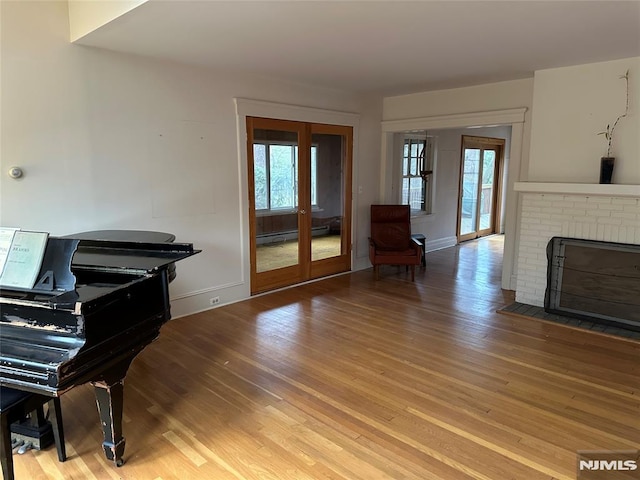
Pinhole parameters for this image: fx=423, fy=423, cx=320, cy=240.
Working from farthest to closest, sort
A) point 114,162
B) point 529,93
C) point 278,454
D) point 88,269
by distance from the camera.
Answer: point 529,93
point 114,162
point 88,269
point 278,454

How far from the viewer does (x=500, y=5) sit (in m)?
2.65

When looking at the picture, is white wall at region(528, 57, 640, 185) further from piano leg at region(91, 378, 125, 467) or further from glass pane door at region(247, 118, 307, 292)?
piano leg at region(91, 378, 125, 467)

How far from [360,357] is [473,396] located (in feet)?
3.03

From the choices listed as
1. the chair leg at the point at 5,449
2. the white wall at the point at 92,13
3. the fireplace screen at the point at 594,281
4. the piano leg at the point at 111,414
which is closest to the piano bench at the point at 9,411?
the chair leg at the point at 5,449

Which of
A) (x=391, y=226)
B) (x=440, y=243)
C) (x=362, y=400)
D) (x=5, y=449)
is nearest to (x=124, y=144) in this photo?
(x=5, y=449)

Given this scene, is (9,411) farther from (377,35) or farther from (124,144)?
(377,35)

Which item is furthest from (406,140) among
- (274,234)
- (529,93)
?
(274,234)

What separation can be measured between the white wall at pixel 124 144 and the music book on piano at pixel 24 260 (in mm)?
1493

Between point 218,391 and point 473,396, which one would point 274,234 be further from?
point 473,396

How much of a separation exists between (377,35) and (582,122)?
8.09 feet

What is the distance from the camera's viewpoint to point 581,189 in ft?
13.6

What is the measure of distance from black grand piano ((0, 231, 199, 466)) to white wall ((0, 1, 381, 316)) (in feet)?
4.11

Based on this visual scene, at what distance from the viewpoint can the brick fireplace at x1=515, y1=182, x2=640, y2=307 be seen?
3977mm

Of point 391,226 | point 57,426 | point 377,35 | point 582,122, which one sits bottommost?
point 57,426
